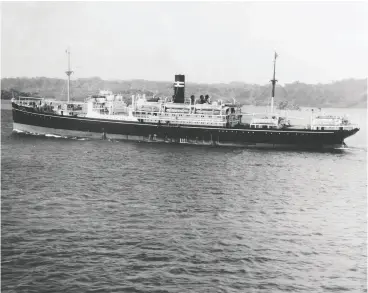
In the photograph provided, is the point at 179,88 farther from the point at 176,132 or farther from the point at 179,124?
the point at 176,132

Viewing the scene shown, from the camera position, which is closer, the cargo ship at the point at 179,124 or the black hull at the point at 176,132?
the black hull at the point at 176,132

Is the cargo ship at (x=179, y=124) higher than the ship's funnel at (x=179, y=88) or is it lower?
lower

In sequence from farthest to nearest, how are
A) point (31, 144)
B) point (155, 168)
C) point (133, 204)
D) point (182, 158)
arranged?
point (31, 144), point (182, 158), point (155, 168), point (133, 204)

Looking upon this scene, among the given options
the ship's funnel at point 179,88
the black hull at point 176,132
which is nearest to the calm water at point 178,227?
the black hull at point 176,132

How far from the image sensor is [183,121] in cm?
5281

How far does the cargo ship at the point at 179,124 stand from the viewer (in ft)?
164

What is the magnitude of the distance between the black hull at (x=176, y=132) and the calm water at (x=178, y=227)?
11801 mm

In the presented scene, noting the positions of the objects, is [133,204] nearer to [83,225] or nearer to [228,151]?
[83,225]

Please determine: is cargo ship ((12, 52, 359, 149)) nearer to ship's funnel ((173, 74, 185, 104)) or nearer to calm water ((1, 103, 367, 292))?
ship's funnel ((173, 74, 185, 104))

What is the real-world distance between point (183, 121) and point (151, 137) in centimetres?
429

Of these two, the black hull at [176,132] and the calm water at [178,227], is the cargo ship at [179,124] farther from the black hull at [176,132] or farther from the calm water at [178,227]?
the calm water at [178,227]

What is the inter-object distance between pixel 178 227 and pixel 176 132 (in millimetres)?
31012

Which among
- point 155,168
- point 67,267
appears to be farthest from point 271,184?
point 67,267

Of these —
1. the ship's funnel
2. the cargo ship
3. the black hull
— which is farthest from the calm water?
the ship's funnel
